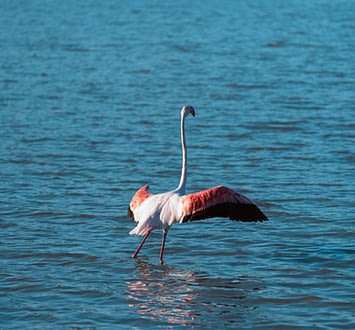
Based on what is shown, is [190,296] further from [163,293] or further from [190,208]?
[190,208]

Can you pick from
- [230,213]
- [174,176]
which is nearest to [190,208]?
[230,213]

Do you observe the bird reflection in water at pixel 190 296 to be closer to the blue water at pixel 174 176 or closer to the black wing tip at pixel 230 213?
the blue water at pixel 174 176

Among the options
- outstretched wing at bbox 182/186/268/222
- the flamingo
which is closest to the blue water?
the flamingo

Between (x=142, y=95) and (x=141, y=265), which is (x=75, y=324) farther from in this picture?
(x=142, y=95)

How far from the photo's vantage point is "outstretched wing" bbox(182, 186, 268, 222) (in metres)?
8.55

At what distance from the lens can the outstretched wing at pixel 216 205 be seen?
8547 millimetres

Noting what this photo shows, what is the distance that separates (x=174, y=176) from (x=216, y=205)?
3760 mm

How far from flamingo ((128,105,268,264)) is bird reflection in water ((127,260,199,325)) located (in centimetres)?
31

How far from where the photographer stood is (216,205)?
855 centimetres

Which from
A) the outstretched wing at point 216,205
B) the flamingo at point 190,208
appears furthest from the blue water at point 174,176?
the outstretched wing at point 216,205

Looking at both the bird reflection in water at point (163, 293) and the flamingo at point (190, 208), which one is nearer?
the bird reflection in water at point (163, 293)

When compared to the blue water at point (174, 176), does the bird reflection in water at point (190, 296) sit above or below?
below

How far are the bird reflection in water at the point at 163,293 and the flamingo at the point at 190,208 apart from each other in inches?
12.3

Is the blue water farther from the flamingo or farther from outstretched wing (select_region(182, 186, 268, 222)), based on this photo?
outstretched wing (select_region(182, 186, 268, 222))
